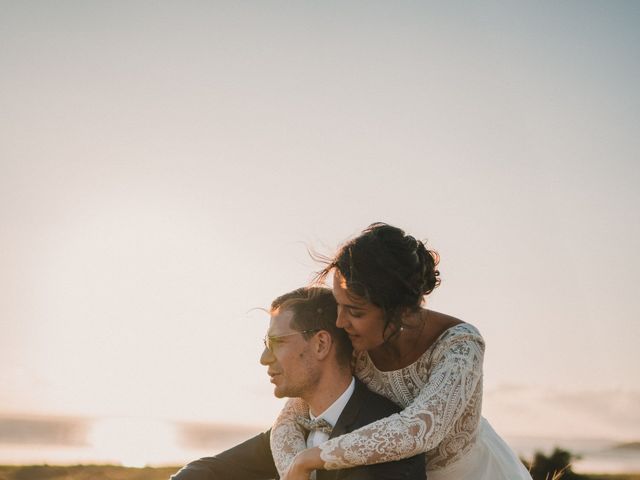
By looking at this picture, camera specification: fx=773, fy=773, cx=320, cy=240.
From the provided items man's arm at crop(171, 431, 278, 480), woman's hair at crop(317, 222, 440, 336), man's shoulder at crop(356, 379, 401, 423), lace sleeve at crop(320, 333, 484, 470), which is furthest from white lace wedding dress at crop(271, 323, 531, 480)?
man's arm at crop(171, 431, 278, 480)

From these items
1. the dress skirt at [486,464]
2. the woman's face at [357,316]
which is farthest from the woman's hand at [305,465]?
the dress skirt at [486,464]

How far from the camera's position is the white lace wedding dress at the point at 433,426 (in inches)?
185

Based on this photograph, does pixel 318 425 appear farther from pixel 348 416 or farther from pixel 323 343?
pixel 323 343

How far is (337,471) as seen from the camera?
5.02m

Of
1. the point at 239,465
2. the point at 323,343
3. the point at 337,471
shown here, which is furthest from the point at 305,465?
the point at 239,465

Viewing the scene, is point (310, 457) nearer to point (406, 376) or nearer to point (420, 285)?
point (406, 376)

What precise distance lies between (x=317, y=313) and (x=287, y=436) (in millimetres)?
926

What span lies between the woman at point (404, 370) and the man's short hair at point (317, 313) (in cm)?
14

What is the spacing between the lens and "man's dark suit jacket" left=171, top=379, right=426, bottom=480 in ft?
16.0

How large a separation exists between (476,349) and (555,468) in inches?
196

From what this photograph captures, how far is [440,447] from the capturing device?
545 cm

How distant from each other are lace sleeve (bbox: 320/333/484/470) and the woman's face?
0.49m

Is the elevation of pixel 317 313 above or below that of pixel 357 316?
above

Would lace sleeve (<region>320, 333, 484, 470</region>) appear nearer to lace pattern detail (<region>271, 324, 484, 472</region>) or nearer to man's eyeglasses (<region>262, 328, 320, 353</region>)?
lace pattern detail (<region>271, 324, 484, 472</region>)
